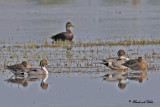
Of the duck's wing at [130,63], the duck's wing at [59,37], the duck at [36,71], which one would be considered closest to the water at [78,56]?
the duck at [36,71]

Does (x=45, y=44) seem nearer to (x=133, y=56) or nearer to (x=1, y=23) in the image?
(x=133, y=56)

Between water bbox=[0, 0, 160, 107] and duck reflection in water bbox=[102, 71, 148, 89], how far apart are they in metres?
0.12

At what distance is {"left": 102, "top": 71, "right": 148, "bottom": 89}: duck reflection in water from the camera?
1267cm

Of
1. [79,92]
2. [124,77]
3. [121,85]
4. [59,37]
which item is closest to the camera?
[79,92]

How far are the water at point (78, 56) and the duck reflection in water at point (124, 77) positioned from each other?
0.12 m

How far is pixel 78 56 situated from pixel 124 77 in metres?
3.70

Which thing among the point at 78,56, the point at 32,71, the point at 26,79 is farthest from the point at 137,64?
the point at 26,79

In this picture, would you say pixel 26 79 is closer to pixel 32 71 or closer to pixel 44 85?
pixel 32 71

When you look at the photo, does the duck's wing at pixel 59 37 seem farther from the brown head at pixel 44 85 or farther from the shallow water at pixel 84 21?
the brown head at pixel 44 85

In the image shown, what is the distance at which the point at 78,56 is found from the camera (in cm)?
1680

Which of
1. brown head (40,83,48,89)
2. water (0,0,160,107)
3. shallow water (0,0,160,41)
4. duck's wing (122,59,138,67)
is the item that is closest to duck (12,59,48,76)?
water (0,0,160,107)

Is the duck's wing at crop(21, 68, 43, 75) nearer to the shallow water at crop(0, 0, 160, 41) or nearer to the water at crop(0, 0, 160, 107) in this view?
the water at crop(0, 0, 160, 107)

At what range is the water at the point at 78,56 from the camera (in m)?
11.1

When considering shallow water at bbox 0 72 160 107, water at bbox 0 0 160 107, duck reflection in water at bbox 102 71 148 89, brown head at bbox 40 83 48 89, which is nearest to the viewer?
shallow water at bbox 0 72 160 107
